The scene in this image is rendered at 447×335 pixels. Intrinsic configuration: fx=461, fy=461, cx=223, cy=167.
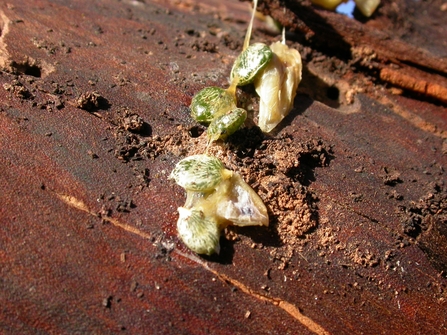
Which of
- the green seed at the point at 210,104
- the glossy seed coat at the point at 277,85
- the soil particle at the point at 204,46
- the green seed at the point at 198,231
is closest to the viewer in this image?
the green seed at the point at 198,231

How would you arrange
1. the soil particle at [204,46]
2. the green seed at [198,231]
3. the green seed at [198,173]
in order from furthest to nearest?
the soil particle at [204,46], the green seed at [198,173], the green seed at [198,231]

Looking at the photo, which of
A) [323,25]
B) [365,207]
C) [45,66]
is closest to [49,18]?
[45,66]

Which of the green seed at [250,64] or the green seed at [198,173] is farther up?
the green seed at [250,64]

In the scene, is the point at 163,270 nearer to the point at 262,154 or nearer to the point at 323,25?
the point at 262,154

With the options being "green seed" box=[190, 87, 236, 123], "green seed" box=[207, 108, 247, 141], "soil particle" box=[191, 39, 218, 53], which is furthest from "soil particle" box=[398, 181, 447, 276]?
"soil particle" box=[191, 39, 218, 53]

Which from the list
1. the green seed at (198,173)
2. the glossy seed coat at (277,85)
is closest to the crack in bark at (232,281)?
the green seed at (198,173)

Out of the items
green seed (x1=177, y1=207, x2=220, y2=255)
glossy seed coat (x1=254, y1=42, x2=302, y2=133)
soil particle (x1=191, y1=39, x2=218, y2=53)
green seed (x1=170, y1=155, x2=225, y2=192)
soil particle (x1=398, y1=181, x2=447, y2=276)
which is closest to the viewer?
green seed (x1=177, y1=207, x2=220, y2=255)

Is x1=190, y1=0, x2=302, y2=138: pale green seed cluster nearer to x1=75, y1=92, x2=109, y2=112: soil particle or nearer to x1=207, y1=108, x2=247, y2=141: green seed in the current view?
x1=207, y1=108, x2=247, y2=141: green seed

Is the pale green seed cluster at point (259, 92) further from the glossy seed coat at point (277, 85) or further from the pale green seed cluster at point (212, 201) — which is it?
the pale green seed cluster at point (212, 201)
